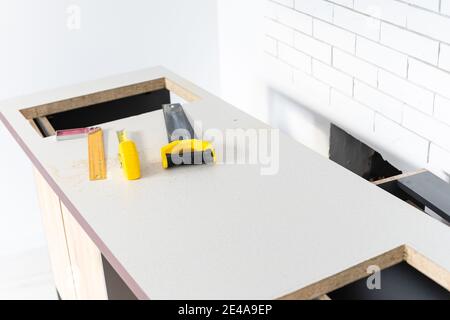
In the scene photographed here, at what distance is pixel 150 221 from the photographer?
158cm

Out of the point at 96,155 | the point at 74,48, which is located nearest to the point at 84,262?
the point at 96,155

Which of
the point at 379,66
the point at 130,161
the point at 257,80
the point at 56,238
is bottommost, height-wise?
the point at 56,238

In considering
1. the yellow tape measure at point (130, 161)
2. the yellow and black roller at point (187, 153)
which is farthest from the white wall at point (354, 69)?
the yellow tape measure at point (130, 161)

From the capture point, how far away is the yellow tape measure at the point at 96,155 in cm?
182

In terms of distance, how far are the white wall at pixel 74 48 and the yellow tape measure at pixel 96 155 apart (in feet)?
3.61

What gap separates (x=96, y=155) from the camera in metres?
1.93

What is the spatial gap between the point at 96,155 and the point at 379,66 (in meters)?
1.02

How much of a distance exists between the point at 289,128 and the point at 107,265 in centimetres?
141

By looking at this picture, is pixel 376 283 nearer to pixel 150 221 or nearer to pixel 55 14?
pixel 150 221

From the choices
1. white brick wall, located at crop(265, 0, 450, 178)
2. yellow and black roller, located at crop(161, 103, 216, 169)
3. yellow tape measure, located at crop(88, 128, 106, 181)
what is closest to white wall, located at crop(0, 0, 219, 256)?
white brick wall, located at crop(265, 0, 450, 178)

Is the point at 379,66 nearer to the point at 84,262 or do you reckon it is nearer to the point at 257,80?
the point at 257,80

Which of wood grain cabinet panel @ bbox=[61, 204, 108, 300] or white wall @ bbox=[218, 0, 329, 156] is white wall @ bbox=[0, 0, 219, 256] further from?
wood grain cabinet panel @ bbox=[61, 204, 108, 300]
